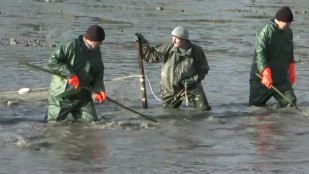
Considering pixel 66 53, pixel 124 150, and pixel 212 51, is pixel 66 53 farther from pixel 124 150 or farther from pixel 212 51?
Answer: pixel 212 51

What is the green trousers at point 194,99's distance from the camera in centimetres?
1197

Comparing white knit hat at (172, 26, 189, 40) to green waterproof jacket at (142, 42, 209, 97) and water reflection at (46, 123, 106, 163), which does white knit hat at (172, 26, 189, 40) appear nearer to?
green waterproof jacket at (142, 42, 209, 97)

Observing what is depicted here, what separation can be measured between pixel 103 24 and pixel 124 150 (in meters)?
16.9

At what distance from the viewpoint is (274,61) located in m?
12.2

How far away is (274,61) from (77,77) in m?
3.53

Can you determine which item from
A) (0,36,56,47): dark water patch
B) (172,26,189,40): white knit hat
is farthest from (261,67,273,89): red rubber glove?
(0,36,56,47): dark water patch

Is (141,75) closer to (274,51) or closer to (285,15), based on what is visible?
(274,51)

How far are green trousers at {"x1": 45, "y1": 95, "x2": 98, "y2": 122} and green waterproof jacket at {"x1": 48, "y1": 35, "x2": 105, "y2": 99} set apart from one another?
77mm

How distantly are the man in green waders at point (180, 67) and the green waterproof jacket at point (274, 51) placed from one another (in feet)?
2.82

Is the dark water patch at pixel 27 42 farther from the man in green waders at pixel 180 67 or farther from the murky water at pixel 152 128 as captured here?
the man in green waders at pixel 180 67

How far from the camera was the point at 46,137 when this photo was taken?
9.90 metres

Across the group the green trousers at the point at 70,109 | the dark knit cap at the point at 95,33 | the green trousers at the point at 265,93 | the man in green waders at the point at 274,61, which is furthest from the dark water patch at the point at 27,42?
the dark knit cap at the point at 95,33

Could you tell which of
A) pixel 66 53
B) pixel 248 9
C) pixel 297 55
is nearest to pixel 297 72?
pixel 297 55

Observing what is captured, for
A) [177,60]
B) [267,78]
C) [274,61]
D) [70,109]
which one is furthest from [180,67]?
[70,109]
